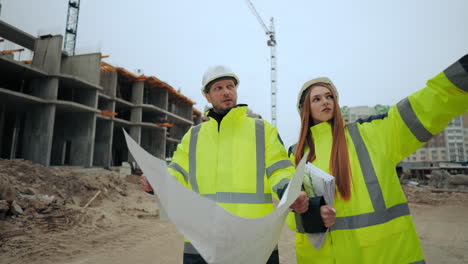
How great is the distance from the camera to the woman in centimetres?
123

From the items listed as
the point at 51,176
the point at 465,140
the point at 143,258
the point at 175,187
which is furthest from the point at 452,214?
the point at 465,140

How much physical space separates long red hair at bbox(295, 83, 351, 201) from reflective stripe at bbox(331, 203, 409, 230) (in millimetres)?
118

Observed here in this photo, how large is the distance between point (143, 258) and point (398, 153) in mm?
5146

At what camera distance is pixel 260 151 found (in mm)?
1618

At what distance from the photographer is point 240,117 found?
178 centimetres

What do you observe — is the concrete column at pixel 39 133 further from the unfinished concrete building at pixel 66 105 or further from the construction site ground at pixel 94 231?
the construction site ground at pixel 94 231

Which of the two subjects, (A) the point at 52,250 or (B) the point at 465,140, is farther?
(B) the point at 465,140

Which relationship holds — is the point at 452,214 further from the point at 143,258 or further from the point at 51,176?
the point at 51,176

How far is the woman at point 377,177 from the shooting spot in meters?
1.23

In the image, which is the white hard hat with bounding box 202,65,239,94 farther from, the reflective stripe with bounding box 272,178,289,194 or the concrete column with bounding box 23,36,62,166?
the concrete column with bounding box 23,36,62,166

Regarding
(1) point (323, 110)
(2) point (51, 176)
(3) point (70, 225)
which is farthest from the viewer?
(2) point (51, 176)

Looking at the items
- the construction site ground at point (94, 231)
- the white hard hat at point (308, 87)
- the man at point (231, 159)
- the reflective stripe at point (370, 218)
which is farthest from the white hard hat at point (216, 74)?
the construction site ground at point (94, 231)

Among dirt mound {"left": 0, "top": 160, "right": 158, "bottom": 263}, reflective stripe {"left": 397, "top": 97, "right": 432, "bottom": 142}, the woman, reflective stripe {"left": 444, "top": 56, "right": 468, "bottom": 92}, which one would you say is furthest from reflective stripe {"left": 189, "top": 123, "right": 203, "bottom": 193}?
dirt mound {"left": 0, "top": 160, "right": 158, "bottom": 263}

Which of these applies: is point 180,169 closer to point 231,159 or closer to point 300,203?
point 231,159
